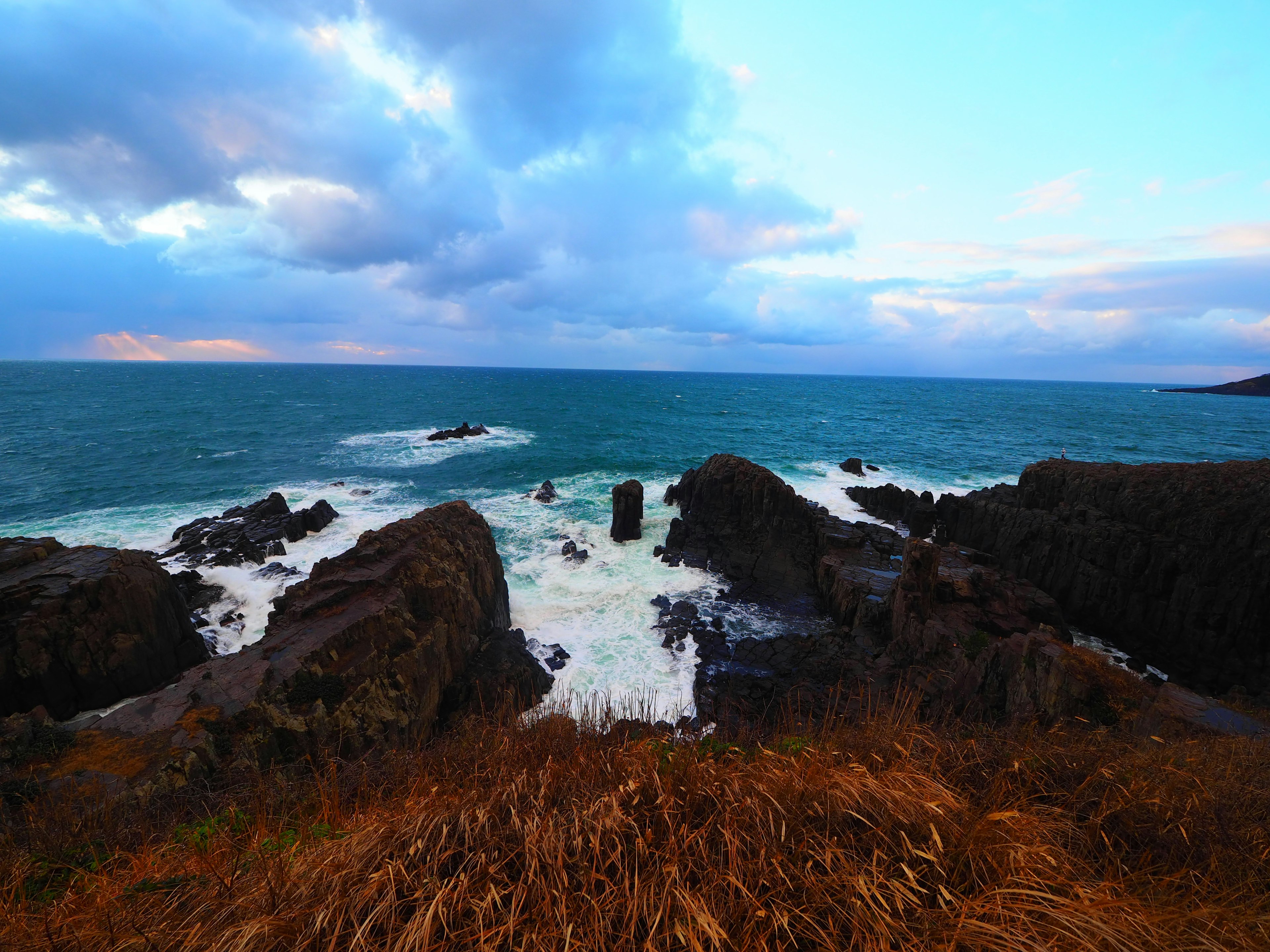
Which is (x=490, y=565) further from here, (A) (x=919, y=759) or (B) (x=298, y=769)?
(A) (x=919, y=759)

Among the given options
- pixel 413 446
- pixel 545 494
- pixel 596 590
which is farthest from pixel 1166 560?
pixel 413 446

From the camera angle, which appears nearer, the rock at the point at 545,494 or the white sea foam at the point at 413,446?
the rock at the point at 545,494

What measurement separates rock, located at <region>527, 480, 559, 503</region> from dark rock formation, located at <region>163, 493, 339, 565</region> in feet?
41.1

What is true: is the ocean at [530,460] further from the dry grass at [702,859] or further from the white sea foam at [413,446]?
the dry grass at [702,859]

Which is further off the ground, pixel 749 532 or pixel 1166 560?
pixel 1166 560

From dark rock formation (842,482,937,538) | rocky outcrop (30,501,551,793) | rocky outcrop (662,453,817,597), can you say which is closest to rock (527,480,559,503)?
rocky outcrop (662,453,817,597)

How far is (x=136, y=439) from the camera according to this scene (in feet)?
165

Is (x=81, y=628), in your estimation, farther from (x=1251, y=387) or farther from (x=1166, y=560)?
(x=1251, y=387)

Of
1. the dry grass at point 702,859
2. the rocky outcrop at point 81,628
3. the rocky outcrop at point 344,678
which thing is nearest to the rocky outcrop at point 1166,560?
the dry grass at point 702,859

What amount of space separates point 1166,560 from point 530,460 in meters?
41.4

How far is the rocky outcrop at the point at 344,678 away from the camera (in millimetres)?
8727

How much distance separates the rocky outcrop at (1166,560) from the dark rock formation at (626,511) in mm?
18044

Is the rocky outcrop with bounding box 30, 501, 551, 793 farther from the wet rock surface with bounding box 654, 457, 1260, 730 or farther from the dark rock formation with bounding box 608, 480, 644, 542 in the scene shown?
the dark rock formation with bounding box 608, 480, 644, 542

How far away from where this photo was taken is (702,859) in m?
2.99
